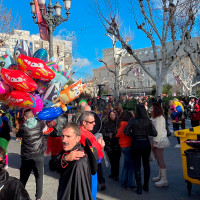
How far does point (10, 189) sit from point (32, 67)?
11.1ft

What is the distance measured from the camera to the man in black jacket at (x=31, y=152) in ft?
13.8

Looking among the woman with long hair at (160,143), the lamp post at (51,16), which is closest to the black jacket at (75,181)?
the woman with long hair at (160,143)

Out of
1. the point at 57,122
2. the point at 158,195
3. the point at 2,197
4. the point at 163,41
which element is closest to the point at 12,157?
the point at 57,122

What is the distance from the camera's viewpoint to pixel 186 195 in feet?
15.1

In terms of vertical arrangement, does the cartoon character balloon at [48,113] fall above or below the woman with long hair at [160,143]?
above

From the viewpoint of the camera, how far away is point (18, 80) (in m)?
4.81

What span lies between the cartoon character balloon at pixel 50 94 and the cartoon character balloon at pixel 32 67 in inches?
15.9

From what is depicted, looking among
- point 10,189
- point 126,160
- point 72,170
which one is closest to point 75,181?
point 72,170

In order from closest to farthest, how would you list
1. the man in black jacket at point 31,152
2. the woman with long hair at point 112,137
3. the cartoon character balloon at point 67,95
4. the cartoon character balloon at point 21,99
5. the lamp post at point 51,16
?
the man in black jacket at point 31,152 → the cartoon character balloon at point 21,99 → the woman with long hair at point 112,137 → the cartoon character balloon at point 67,95 → the lamp post at point 51,16

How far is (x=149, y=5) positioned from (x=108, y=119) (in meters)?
8.64

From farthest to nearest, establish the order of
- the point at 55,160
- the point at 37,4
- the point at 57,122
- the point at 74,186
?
the point at 37,4, the point at 57,122, the point at 55,160, the point at 74,186

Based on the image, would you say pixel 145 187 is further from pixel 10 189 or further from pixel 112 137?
pixel 10 189

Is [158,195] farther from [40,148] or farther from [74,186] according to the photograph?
[74,186]

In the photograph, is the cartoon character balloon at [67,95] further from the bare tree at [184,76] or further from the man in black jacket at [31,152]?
the bare tree at [184,76]
